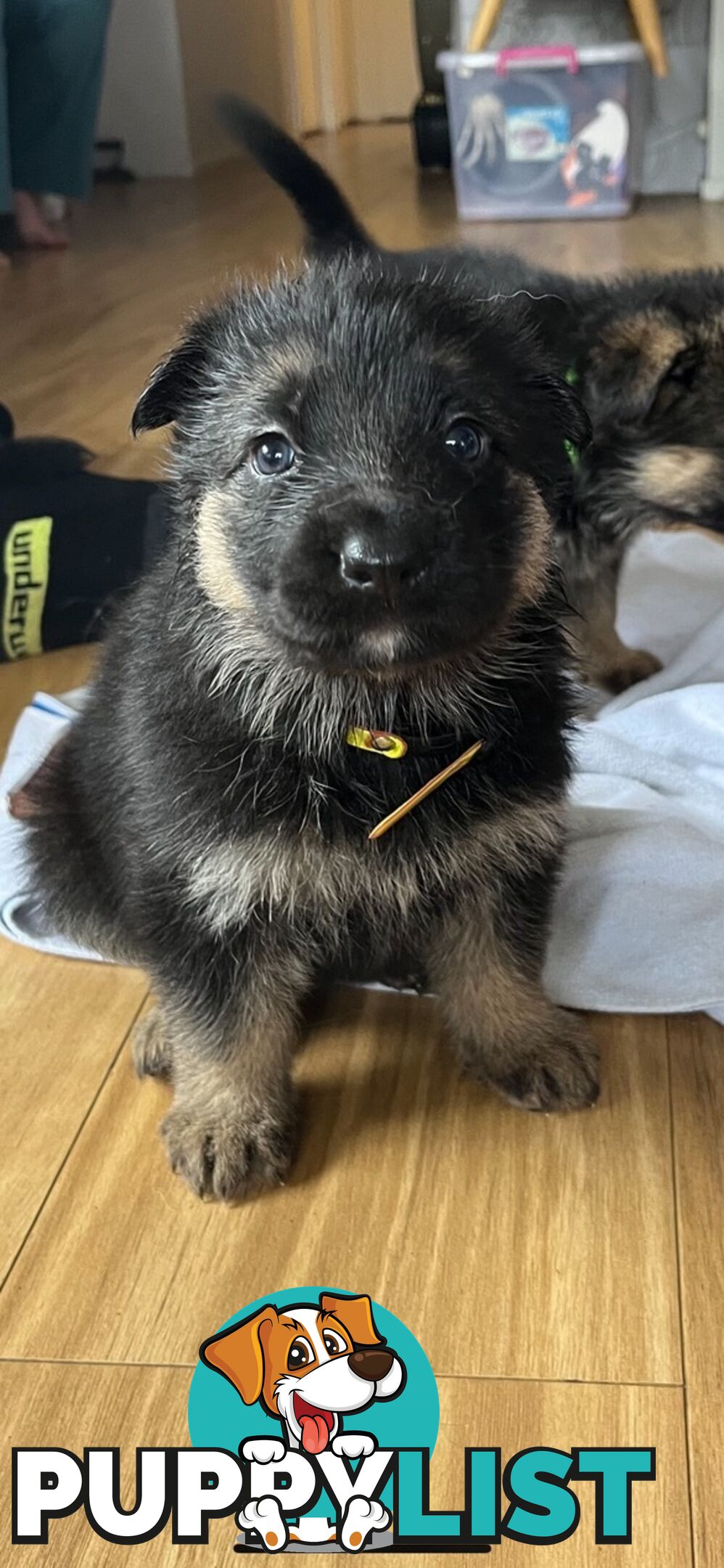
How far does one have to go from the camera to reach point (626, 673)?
2703 mm

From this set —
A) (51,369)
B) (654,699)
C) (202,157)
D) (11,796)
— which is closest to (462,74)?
(51,369)

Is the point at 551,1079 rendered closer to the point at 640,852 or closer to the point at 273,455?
the point at 640,852

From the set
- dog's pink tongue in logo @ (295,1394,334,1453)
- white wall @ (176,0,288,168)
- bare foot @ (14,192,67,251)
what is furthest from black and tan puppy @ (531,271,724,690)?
white wall @ (176,0,288,168)

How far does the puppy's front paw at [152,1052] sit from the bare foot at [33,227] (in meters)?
5.35

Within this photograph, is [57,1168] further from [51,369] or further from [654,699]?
[51,369]

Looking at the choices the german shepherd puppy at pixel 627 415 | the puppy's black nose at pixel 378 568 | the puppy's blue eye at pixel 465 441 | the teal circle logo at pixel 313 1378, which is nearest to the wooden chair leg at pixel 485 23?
the german shepherd puppy at pixel 627 415

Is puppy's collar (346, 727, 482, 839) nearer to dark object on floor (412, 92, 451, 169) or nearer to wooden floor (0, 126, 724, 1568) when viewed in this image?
wooden floor (0, 126, 724, 1568)

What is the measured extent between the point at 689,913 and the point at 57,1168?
88cm

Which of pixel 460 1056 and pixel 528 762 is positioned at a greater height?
pixel 528 762

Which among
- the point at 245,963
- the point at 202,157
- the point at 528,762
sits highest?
the point at 528,762

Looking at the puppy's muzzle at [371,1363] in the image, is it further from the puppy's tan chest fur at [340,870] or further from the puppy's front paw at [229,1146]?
the puppy's tan chest fur at [340,870]

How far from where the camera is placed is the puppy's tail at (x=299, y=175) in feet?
9.66

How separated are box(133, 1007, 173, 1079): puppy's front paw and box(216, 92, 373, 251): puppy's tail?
182cm

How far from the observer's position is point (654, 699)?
7.82 ft
